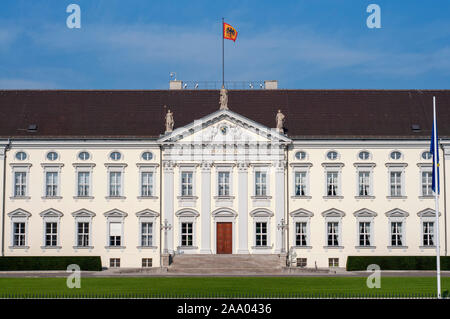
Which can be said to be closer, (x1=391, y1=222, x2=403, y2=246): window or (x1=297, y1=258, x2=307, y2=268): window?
(x1=297, y1=258, x2=307, y2=268): window

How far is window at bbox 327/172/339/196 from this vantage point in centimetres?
6347

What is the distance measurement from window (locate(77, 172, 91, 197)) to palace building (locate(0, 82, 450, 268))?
8 centimetres

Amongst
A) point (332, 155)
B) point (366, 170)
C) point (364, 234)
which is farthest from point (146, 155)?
point (364, 234)

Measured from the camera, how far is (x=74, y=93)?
224 ft

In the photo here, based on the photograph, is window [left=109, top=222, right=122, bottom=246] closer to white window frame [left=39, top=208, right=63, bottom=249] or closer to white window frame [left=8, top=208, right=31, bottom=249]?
white window frame [left=39, top=208, right=63, bottom=249]

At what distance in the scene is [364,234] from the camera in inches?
2494

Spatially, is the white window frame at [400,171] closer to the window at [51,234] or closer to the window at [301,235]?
the window at [301,235]

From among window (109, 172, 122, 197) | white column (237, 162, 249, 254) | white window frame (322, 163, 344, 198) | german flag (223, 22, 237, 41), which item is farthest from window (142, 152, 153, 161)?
white window frame (322, 163, 344, 198)

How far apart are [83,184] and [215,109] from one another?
497 inches

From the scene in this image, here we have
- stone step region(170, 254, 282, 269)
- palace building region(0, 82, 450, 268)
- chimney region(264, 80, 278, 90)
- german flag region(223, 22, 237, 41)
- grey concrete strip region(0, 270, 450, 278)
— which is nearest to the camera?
grey concrete strip region(0, 270, 450, 278)
